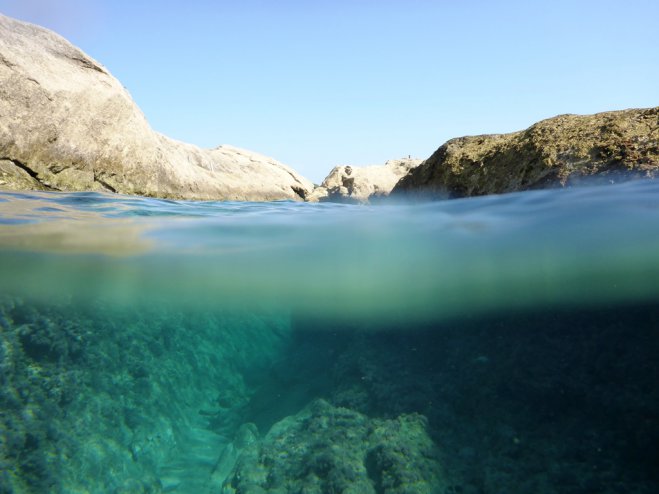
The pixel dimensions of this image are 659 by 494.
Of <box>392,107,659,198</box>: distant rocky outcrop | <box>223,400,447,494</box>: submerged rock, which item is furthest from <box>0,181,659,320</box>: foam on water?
<box>223,400,447,494</box>: submerged rock

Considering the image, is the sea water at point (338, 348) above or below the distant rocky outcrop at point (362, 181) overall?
below

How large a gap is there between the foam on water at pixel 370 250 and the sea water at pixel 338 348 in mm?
40

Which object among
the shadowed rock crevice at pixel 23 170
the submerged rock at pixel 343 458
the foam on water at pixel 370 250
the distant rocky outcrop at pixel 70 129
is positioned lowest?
the submerged rock at pixel 343 458

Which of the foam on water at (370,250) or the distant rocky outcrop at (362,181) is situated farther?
the distant rocky outcrop at (362,181)

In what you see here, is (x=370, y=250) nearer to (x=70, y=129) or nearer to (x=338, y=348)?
(x=338, y=348)

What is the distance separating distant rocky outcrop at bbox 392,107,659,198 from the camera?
19.7 feet

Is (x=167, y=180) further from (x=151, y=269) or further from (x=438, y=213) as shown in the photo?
(x=438, y=213)

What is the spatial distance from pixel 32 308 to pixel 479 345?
22.6 ft

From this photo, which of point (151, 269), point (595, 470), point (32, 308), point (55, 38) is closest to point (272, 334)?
point (151, 269)

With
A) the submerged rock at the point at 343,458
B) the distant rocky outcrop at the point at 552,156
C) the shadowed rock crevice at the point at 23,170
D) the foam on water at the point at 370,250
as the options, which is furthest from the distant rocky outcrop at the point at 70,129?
the submerged rock at the point at 343,458

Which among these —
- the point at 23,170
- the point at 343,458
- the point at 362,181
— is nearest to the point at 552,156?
the point at 343,458

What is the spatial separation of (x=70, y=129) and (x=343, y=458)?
11.2m

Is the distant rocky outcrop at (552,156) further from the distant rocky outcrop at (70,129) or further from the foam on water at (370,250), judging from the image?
the distant rocky outcrop at (70,129)

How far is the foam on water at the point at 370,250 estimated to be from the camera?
6172 mm
